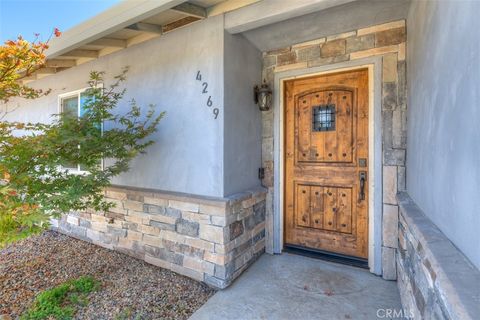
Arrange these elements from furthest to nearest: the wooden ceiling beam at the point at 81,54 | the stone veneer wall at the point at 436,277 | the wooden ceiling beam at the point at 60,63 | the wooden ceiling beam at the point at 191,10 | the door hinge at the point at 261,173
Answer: the wooden ceiling beam at the point at 60,63
the wooden ceiling beam at the point at 81,54
the door hinge at the point at 261,173
the wooden ceiling beam at the point at 191,10
the stone veneer wall at the point at 436,277

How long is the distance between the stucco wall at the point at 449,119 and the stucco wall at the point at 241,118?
5.59 feet

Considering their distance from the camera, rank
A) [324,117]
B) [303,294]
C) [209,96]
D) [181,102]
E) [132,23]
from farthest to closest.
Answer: [324,117] < [181,102] < [209,96] < [132,23] < [303,294]

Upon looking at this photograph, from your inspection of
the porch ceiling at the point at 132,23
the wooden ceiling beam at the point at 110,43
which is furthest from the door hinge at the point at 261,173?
the wooden ceiling beam at the point at 110,43

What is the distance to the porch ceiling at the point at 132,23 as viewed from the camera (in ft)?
8.29

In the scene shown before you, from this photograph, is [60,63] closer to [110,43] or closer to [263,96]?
[110,43]

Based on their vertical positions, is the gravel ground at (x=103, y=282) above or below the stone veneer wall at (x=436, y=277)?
below

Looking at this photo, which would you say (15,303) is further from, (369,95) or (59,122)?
(369,95)

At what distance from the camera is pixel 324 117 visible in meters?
3.14

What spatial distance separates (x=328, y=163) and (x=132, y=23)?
268cm

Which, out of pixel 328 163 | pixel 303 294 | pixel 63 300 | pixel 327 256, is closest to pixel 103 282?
pixel 63 300

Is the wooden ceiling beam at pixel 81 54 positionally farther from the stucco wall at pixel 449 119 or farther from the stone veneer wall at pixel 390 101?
the stucco wall at pixel 449 119

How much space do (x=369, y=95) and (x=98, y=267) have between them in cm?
377

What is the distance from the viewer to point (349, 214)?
3023mm

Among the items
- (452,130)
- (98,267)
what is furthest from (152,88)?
(452,130)
